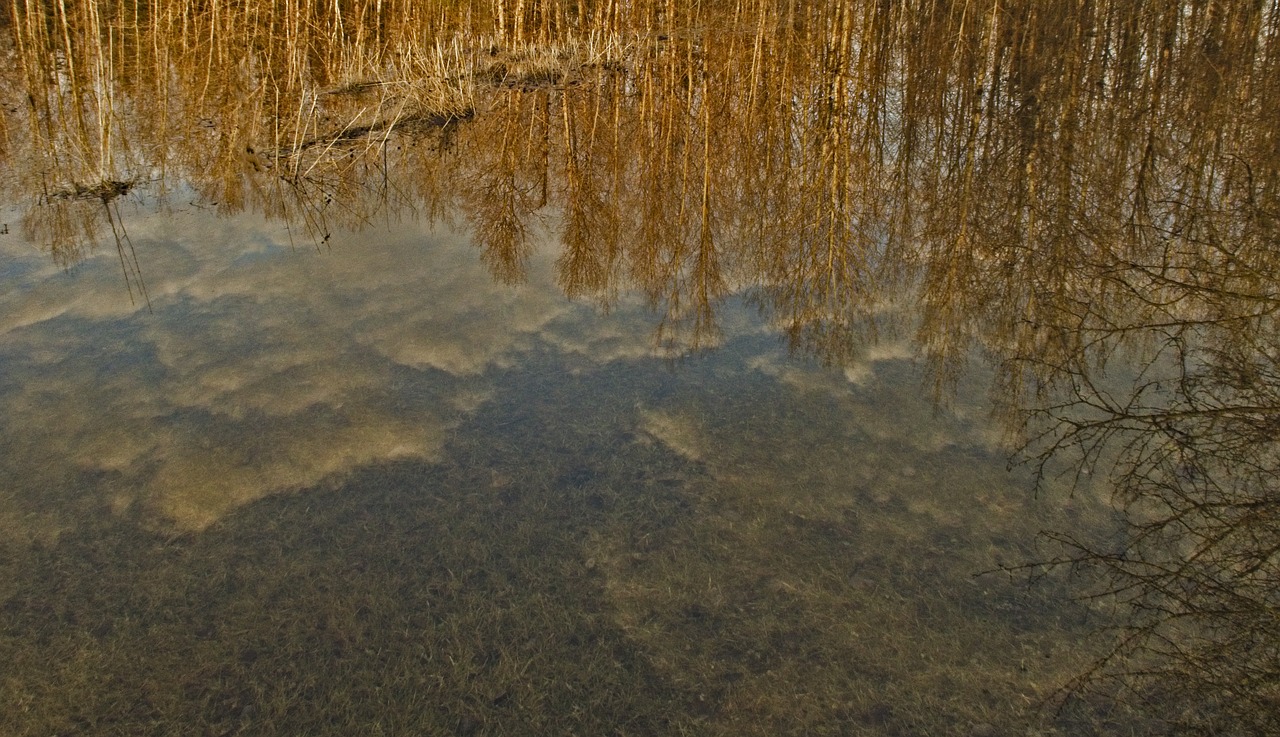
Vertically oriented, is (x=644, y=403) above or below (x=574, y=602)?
above

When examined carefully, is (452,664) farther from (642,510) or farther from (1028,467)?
(1028,467)

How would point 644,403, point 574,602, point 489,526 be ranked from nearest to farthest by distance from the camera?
point 574,602 < point 489,526 < point 644,403

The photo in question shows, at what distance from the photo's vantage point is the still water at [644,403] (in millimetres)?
1751

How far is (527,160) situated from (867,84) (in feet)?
7.23

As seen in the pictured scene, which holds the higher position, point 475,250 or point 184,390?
point 475,250

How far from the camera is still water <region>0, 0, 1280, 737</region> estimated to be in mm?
1751

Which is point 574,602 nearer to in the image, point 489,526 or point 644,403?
point 489,526

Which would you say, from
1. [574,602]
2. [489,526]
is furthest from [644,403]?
[574,602]

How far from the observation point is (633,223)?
4055 millimetres

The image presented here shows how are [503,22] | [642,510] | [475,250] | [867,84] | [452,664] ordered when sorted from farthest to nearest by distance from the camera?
1. [503,22]
2. [867,84]
3. [475,250]
4. [642,510]
5. [452,664]

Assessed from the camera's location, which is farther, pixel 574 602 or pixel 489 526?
pixel 489 526

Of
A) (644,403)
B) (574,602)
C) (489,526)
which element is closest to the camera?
(574,602)

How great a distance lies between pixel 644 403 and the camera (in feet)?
8.64

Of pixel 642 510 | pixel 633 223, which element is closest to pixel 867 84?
pixel 633 223
